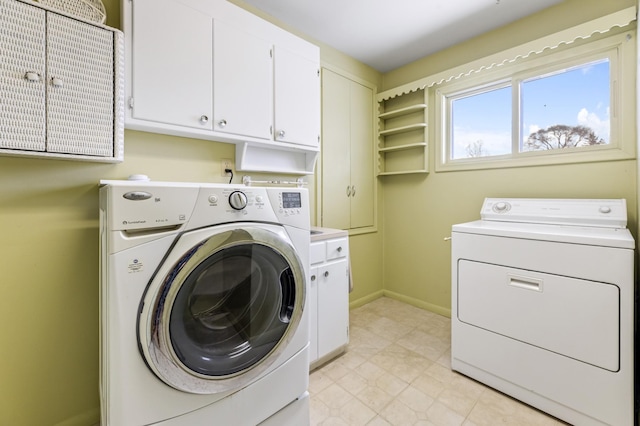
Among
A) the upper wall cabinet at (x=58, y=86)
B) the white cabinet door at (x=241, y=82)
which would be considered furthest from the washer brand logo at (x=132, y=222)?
the white cabinet door at (x=241, y=82)

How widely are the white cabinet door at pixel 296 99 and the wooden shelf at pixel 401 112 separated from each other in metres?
1.05

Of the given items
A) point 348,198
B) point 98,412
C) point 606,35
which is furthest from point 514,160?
point 98,412

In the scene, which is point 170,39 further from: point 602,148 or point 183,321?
point 602,148

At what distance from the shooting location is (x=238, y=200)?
1058mm

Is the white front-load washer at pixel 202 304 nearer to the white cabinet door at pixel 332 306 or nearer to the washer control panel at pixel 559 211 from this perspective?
the white cabinet door at pixel 332 306

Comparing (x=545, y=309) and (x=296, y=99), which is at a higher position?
(x=296, y=99)

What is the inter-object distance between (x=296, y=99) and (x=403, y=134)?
1382mm

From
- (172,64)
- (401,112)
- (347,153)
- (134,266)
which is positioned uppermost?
(401,112)

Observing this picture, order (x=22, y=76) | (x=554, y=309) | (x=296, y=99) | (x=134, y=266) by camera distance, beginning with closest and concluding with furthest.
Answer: (x=134, y=266) → (x=22, y=76) → (x=554, y=309) → (x=296, y=99)

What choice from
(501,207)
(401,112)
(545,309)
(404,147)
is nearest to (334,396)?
(545,309)

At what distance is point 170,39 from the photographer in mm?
1409

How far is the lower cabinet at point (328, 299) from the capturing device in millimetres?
1731

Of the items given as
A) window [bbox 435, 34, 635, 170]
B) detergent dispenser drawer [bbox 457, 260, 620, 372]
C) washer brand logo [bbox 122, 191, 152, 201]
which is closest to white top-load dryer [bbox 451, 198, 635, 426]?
detergent dispenser drawer [bbox 457, 260, 620, 372]

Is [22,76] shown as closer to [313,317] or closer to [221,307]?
[221,307]
